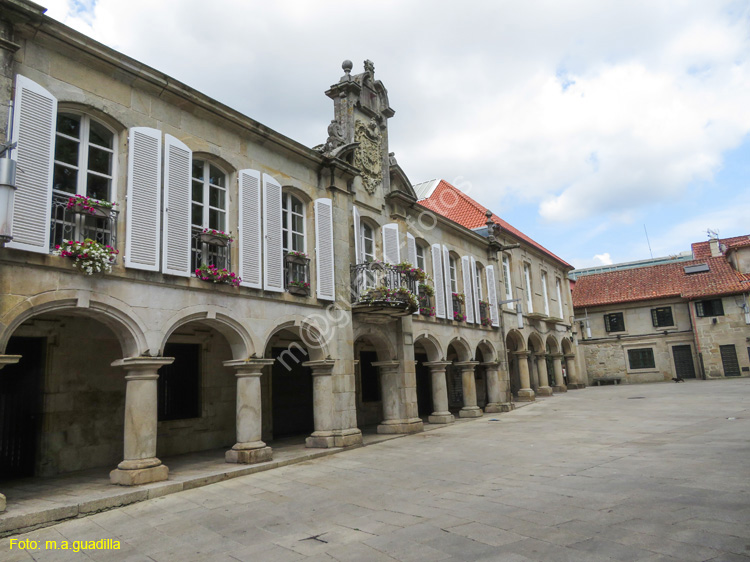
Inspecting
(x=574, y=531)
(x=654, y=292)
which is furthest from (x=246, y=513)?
(x=654, y=292)

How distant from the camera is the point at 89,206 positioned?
26.0ft

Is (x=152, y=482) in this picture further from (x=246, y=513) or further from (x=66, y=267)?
(x=66, y=267)

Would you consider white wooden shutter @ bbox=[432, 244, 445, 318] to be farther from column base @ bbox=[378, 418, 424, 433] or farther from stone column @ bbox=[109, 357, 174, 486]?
stone column @ bbox=[109, 357, 174, 486]

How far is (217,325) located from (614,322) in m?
28.9

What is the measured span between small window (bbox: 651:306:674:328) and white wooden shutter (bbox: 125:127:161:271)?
30087mm

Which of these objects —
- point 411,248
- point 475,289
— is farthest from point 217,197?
point 475,289

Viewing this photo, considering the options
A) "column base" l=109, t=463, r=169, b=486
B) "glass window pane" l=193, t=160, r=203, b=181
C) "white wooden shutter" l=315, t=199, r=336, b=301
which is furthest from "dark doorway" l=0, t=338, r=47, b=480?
"white wooden shutter" l=315, t=199, r=336, b=301

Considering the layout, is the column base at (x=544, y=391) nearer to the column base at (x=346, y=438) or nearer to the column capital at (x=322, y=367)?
the column base at (x=346, y=438)

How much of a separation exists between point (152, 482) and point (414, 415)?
7.88 m

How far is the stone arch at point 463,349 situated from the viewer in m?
17.7

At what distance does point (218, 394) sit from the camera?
12.4 meters

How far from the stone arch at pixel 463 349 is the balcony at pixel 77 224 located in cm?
1165

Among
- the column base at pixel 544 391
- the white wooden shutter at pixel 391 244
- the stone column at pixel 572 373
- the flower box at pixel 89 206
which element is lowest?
the column base at pixel 544 391

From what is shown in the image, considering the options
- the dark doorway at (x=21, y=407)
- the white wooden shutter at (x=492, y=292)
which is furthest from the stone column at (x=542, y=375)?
the dark doorway at (x=21, y=407)
